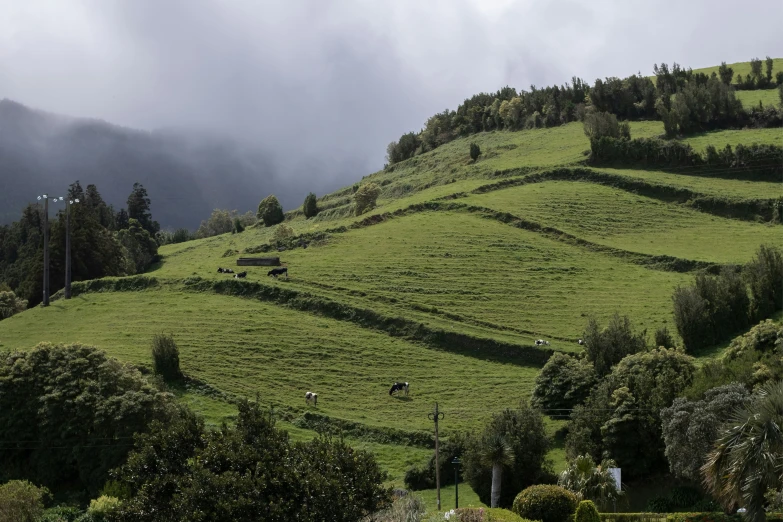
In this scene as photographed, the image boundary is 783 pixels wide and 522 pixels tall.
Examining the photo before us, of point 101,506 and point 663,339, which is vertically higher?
point 663,339

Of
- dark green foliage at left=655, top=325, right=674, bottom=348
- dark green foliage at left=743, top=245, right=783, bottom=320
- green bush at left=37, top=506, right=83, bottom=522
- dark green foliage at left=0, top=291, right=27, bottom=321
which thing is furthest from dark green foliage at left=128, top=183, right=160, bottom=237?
green bush at left=37, top=506, right=83, bottom=522

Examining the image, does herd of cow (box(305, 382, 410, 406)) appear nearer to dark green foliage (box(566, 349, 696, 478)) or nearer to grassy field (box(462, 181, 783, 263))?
dark green foliage (box(566, 349, 696, 478))

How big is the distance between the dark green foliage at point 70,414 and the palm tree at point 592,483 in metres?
22.4

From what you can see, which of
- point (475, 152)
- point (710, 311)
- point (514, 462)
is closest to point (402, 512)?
point (514, 462)

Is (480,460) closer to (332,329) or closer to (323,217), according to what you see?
(332,329)

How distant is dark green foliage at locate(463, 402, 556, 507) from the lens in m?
48.8

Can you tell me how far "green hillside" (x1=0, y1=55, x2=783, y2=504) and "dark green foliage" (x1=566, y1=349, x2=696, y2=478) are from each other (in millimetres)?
2666

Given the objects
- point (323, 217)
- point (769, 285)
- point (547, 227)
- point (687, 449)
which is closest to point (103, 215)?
point (323, 217)

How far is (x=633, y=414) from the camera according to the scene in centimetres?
5034

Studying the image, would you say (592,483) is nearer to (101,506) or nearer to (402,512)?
(402,512)

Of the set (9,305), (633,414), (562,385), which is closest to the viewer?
(633,414)

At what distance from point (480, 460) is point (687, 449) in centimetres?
1042

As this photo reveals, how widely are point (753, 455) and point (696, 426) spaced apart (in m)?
19.5

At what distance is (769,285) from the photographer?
2731 inches
